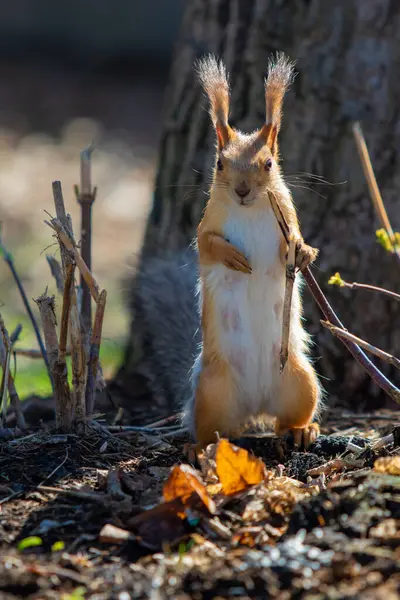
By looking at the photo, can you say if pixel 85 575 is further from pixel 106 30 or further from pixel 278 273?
pixel 106 30

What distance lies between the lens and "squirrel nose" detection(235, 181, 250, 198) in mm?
2457

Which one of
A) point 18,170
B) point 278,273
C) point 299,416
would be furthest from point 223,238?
point 18,170

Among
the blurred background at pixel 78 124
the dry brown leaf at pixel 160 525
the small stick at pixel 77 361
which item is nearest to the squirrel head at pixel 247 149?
the small stick at pixel 77 361

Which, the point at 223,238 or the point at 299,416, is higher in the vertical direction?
the point at 223,238

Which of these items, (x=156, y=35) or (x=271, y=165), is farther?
(x=156, y=35)

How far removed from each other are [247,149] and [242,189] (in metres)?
0.15

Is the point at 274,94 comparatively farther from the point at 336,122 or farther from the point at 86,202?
the point at 336,122

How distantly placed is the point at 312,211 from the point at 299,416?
1137 millimetres

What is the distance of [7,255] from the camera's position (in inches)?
114

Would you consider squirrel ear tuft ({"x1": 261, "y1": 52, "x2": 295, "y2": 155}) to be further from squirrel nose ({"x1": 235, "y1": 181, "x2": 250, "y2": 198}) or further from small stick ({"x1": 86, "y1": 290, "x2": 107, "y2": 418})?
small stick ({"x1": 86, "y1": 290, "x2": 107, "y2": 418})

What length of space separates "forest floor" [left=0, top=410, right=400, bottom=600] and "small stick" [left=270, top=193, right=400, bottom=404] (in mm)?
165

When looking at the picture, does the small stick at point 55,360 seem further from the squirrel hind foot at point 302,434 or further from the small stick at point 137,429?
the squirrel hind foot at point 302,434

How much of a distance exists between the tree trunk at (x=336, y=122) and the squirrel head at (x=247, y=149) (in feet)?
3.02

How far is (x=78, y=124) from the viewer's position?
9.19 metres
